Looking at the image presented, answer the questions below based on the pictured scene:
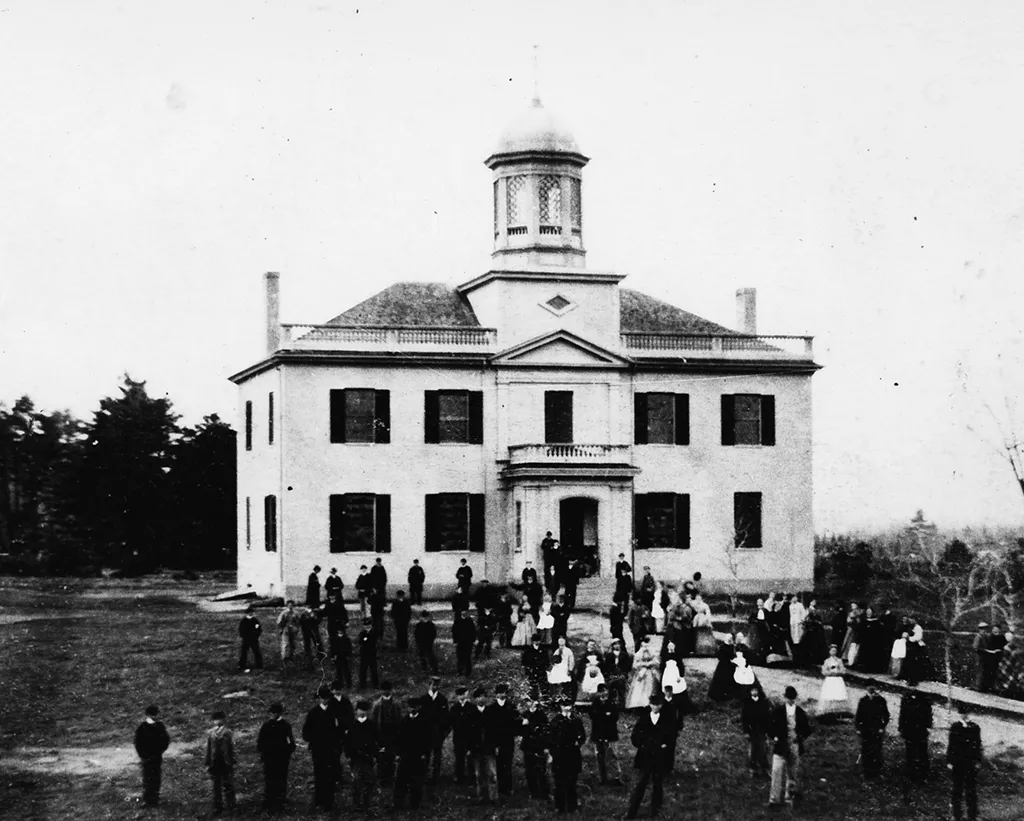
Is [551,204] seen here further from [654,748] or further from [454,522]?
[654,748]

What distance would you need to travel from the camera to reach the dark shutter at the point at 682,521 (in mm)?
47625

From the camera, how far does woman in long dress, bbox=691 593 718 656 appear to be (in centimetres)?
3384

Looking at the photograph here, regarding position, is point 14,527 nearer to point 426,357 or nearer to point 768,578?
point 426,357

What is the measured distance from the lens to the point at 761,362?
4838 centimetres

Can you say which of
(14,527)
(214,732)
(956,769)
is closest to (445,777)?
(214,732)

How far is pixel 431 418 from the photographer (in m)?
45.9

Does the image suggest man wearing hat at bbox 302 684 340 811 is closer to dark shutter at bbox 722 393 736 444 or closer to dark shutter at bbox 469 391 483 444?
dark shutter at bbox 469 391 483 444

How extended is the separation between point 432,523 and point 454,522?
71cm

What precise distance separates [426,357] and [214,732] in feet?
82.2

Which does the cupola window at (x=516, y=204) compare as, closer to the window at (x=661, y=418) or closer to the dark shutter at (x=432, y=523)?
the window at (x=661, y=418)

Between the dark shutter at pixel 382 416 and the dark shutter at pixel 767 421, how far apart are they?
39.5 feet

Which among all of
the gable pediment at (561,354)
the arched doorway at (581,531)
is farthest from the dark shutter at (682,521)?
the gable pediment at (561,354)

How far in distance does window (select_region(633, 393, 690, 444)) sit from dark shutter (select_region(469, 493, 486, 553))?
5.40 m

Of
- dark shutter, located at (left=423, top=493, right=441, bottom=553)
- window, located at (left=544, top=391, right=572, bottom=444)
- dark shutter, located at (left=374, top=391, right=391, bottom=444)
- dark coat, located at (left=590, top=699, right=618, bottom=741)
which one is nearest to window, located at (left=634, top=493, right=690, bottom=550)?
window, located at (left=544, top=391, right=572, bottom=444)
